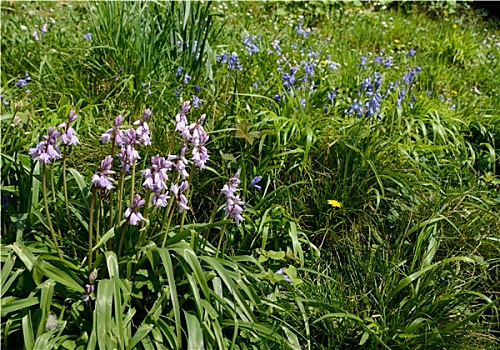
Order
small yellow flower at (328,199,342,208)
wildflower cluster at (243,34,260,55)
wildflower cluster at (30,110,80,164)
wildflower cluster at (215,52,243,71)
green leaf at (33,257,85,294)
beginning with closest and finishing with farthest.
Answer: wildflower cluster at (30,110,80,164) < green leaf at (33,257,85,294) < small yellow flower at (328,199,342,208) < wildflower cluster at (215,52,243,71) < wildflower cluster at (243,34,260,55)

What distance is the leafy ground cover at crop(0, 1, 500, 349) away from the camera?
2080mm

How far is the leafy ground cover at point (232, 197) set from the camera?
81.9 inches

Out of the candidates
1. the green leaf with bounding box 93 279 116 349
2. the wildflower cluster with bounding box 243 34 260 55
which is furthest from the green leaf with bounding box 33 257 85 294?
the wildflower cluster with bounding box 243 34 260 55

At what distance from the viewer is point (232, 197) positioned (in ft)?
7.06

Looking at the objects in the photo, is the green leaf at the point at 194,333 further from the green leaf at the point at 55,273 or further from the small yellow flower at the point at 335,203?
the small yellow flower at the point at 335,203

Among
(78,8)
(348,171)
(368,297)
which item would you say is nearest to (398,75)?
(348,171)

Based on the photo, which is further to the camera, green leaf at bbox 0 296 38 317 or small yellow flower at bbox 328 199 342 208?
small yellow flower at bbox 328 199 342 208

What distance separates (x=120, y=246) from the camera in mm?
2119

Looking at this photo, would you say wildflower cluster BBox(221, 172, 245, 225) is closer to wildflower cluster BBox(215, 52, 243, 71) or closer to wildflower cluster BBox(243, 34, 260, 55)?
wildflower cluster BBox(215, 52, 243, 71)

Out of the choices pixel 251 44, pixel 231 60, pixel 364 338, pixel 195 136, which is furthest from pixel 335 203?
pixel 251 44

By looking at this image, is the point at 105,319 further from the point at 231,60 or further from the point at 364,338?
the point at 231,60

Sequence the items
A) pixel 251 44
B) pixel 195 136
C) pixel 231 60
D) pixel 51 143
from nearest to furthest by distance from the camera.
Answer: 1. pixel 51 143
2. pixel 195 136
3. pixel 231 60
4. pixel 251 44

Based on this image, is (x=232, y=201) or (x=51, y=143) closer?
(x=51, y=143)

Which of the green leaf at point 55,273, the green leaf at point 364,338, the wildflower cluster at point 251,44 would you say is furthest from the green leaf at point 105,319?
the wildflower cluster at point 251,44
